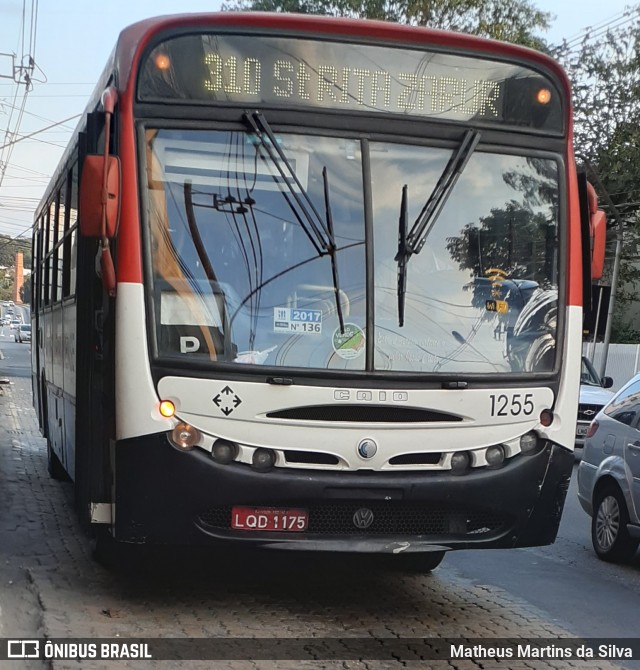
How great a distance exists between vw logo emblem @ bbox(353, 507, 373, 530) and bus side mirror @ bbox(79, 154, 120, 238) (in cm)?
206

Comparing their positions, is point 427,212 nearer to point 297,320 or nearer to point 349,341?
point 349,341

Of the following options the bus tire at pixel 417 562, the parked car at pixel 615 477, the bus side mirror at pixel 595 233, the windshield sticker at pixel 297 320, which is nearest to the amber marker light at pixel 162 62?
the windshield sticker at pixel 297 320

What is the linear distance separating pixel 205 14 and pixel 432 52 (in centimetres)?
135

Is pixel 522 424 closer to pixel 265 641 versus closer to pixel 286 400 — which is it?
pixel 286 400

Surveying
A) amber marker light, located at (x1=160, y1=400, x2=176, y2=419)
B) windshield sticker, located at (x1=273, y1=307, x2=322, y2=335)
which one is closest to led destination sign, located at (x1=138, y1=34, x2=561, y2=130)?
windshield sticker, located at (x1=273, y1=307, x2=322, y2=335)

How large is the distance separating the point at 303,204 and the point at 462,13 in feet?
115

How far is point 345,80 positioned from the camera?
6.75 m

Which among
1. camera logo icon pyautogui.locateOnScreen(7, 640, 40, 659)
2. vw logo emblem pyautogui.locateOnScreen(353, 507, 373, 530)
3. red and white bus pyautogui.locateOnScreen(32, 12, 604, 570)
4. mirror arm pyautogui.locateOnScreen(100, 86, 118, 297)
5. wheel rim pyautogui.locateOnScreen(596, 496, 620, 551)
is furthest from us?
wheel rim pyautogui.locateOnScreen(596, 496, 620, 551)

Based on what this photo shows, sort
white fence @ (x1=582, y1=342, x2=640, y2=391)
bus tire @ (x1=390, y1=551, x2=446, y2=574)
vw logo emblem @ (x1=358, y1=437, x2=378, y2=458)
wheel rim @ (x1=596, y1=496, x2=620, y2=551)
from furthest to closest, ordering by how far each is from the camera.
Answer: white fence @ (x1=582, y1=342, x2=640, y2=391)
wheel rim @ (x1=596, y1=496, x2=620, y2=551)
bus tire @ (x1=390, y1=551, x2=446, y2=574)
vw logo emblem @ (x1=358, y1=437, x2=378, y2=458)

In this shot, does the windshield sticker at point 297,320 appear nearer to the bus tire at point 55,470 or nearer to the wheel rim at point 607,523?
the wheel rim at point 607,523

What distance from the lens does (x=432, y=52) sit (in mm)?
6887

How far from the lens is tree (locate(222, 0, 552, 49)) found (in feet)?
129

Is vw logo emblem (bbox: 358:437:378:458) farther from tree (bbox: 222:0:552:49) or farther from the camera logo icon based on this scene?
tree (bbox: 222:0:552:49)

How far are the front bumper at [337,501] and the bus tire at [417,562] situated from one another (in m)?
1.57
